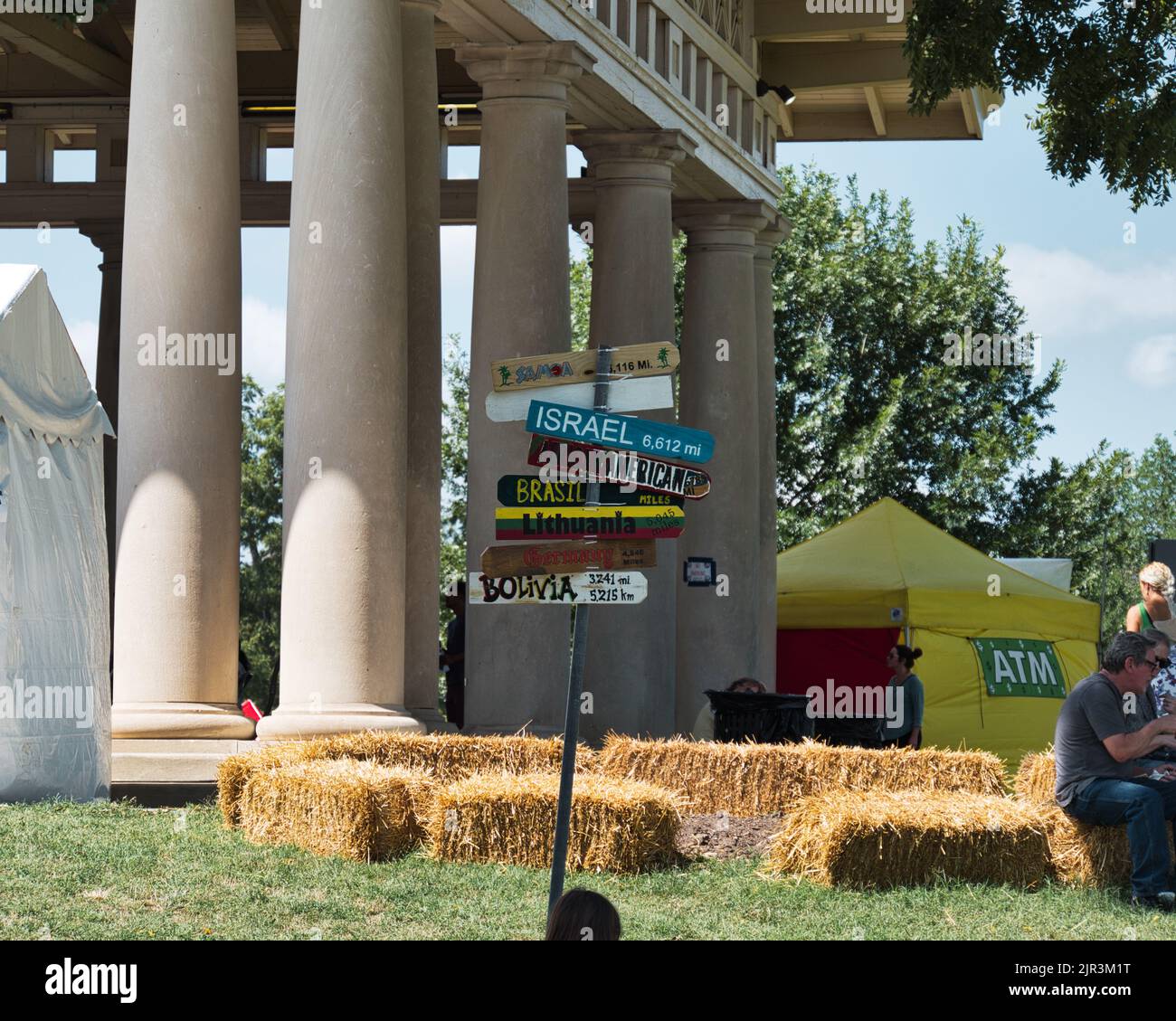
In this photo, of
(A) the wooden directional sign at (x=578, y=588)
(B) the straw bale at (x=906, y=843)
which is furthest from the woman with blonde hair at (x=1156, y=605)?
(A) the wooden directional sign at (x=578, y=588)

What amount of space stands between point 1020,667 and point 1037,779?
17.4 meters

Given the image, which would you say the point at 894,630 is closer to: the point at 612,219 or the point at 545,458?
the point at 612,219

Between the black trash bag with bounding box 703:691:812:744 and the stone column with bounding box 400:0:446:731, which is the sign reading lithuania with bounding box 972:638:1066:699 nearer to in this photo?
the black trash bag with bounding box 703:691:812:744

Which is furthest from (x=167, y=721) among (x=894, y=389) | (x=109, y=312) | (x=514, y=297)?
(x=894, y=389)

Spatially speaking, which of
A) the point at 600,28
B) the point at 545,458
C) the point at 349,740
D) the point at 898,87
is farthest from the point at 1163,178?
the point at 898,87

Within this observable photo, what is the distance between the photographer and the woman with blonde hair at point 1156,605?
16.4m

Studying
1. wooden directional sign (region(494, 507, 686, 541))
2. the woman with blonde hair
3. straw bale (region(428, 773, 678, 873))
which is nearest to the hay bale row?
straw bale (region(428, 773, 678, 873))

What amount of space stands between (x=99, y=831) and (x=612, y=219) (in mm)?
15842

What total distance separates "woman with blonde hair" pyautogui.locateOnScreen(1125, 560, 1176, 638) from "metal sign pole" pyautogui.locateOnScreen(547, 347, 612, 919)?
7403 mm

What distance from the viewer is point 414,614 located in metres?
22.0

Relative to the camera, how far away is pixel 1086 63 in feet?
68.7

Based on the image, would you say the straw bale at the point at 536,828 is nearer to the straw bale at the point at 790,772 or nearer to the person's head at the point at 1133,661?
the straw bale at the point at 790,772

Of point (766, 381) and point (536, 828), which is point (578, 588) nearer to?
point (536, 828)

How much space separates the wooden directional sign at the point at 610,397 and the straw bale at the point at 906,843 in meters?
4.36
